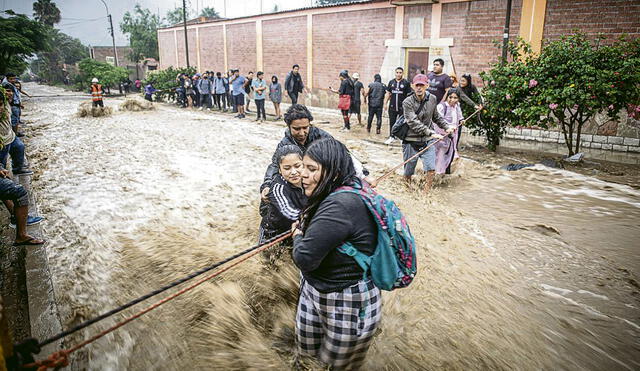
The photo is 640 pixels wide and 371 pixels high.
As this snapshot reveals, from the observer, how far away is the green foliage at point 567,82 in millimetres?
7371

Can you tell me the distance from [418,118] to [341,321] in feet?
14.6

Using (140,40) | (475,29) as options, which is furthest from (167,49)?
(475,29)

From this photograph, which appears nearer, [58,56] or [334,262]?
[334,262]

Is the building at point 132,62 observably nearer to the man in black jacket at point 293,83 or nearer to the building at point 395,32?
the building at point 395,32

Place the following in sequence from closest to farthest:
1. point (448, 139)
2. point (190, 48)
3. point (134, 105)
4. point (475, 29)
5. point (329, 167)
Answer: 1. point (329, 167)
2. point (448, 139)
3. point (475, 29)
4. point (134, 105)
5. point (190, 48)

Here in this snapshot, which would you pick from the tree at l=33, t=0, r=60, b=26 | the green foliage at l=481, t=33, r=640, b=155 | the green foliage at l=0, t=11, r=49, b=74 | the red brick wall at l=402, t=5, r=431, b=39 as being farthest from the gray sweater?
the tree at l=33, t=0, r=60, b=26

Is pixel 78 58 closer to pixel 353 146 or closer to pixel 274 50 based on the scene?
pixel 274 50

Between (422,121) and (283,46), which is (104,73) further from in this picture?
(422,121)

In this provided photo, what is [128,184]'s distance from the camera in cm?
753

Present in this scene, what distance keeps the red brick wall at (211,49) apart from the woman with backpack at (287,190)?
77.3ft

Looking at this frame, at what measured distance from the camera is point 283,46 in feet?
66.0

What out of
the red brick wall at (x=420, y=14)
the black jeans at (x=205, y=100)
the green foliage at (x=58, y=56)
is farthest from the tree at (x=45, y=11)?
the red brick wall at (x=420, y=14)

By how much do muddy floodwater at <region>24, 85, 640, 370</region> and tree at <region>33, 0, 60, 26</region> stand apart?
63827mm

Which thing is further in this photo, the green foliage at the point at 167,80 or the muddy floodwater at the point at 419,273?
the green foliage at the point at 167,80
